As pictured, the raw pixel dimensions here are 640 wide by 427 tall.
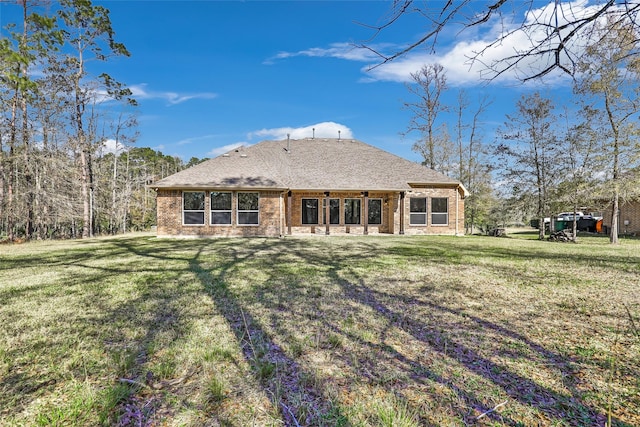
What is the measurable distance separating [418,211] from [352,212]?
358cm

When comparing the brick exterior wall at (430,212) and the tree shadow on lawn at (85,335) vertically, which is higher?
the brick exterior wall at (430,212)

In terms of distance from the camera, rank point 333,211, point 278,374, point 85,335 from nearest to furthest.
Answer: point 278,374
point 85,335
point 333,211

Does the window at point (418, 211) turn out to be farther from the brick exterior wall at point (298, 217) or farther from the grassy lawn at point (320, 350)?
the grassy lawn at point (320, 350)

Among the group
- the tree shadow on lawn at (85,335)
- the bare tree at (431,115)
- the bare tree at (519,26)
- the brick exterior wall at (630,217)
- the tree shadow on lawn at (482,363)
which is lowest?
the tree shadow on lawn at (482,363)

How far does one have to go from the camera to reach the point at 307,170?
57.7 feet

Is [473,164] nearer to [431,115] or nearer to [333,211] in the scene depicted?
[431,115]

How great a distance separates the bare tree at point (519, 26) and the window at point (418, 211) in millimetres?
14713

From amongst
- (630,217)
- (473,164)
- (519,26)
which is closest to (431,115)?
(473,164)

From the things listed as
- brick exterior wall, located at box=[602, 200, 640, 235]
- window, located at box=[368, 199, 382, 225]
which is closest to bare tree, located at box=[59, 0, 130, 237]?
window, located at box=[368, 199, 382, 225]

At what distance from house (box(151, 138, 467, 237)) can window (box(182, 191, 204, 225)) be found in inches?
1.7

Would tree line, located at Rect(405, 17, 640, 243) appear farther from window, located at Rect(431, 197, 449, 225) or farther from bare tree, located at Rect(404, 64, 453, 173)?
window, located at Rect(431, 197, 449, 225)

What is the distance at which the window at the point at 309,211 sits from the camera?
17047mm

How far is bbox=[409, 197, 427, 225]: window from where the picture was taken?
1747cm

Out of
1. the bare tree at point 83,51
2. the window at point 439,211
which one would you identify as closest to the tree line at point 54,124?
the bare tree at point 83,51
